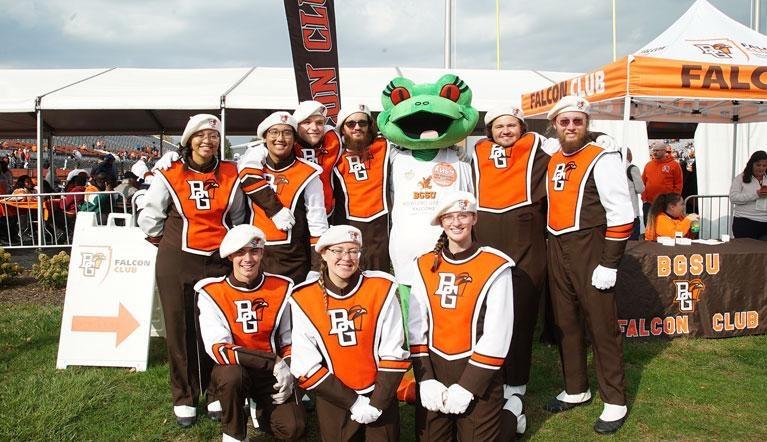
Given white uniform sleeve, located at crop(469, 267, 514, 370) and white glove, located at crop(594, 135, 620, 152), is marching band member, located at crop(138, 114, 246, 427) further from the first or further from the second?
white glove, located at crop(594, 135, 620, 152)

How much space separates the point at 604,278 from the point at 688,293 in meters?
2.42

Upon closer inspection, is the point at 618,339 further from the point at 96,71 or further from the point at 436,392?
the point at 96,71

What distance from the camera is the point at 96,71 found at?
1223cm

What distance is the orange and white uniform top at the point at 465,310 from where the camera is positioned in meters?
2.84

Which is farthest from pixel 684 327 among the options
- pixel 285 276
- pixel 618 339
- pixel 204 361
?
pixel 204 361

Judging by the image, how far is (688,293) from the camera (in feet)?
17.2

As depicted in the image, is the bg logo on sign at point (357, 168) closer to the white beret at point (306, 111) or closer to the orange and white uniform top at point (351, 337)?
the white beret at point (306, 111)

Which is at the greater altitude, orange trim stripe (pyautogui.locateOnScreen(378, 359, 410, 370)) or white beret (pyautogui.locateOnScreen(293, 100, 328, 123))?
white beret (pyautogui.locateOnScreen(293, 100, 328, 123))

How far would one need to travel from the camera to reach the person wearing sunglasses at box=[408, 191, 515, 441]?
9.21 feet

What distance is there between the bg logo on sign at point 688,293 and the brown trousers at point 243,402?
3.68 m

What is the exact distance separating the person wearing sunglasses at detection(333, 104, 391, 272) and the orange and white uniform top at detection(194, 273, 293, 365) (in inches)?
28.9

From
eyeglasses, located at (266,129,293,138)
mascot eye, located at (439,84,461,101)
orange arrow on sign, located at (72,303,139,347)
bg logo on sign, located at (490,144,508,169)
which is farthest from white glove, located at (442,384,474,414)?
orange arrow on sign, located at (72,303,139,347)

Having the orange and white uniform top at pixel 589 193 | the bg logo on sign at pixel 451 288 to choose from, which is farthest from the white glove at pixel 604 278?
the bg logo on sign at pixel 451 288

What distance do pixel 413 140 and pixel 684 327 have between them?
3.27m
